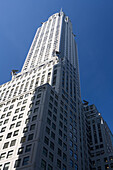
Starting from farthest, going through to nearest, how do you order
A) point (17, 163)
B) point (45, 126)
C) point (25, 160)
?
point (45, 126), point (17, 163), point (25, 160)

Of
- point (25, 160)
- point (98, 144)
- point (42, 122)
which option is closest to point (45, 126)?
point (42, 122)

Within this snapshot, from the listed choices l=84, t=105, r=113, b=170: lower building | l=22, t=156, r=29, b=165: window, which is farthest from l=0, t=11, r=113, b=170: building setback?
l=84, t=105, r=113, b=170: lower building

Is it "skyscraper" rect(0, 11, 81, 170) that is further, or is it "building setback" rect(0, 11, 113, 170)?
"building setback" rect(0, 11, 113, 170)

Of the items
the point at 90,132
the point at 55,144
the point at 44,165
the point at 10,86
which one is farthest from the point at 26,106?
the point at 90,132

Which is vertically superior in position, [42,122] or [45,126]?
[42,122]

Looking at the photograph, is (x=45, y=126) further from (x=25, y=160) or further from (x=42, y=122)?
(x=25, y=160)

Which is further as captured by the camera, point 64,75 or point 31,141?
point 64,75

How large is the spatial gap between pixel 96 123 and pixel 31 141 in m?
58.7

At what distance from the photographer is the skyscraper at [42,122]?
51969 mm

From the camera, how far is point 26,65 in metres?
121

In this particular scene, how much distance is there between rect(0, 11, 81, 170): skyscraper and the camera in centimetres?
5197

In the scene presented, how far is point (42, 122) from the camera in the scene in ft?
190

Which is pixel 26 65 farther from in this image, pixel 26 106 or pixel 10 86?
pixel 26 106

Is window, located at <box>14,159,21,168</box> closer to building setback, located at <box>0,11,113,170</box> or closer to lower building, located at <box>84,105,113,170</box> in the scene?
building setback, located at <box>0,11,113,170</box>
